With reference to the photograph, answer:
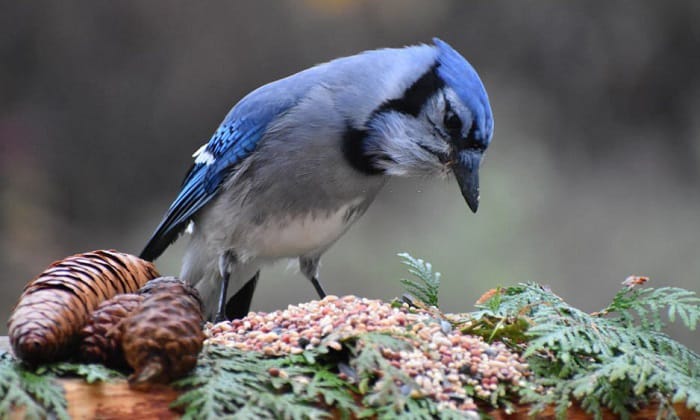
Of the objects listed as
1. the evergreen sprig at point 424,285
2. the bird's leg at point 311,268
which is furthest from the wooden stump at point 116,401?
the bird's leg at point 311,268

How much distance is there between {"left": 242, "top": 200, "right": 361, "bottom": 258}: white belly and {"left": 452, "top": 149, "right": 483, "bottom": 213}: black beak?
27 centimetres

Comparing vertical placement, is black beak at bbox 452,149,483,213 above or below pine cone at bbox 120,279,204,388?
above

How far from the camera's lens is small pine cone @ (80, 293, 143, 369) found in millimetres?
1043

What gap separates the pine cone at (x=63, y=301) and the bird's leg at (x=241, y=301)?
2.22 ft

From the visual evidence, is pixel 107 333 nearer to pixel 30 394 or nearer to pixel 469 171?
pixel 30 394

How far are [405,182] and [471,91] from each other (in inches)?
59.5

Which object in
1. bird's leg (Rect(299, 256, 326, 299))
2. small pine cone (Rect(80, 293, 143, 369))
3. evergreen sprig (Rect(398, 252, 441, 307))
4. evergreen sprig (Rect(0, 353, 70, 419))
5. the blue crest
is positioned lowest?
evergreen sprig (Rect(0, 353, 70, 419))

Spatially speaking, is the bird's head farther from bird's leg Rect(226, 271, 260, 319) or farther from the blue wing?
bird's leg Rect(226, 271, 260, 319)

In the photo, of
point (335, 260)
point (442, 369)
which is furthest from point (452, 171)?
point (335, 260)

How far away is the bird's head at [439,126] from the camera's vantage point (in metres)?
1.54

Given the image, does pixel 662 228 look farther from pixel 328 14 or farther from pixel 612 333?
pixel 612 333

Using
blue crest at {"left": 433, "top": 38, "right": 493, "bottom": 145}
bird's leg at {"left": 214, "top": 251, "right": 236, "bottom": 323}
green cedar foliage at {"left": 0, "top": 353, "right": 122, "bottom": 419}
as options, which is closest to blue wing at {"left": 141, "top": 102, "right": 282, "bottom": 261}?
bird's leg at {"left": 214, "top": 251, "right": 236, "bottom": 323}

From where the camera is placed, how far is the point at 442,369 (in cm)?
108

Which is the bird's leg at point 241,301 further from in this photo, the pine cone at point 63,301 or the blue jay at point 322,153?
the pine cone at point 63,301
